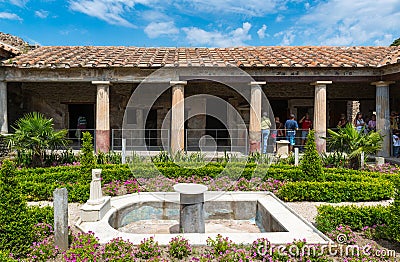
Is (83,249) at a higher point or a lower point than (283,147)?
lower

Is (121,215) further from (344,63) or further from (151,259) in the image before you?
(344,63)

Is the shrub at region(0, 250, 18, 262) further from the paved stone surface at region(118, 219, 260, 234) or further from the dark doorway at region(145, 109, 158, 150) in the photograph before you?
the dark doorway at region(145, 109, 158, 150)

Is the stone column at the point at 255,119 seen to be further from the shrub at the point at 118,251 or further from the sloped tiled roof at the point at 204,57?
the shrub at the point at 118,251

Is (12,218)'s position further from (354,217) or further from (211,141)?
(211,141)

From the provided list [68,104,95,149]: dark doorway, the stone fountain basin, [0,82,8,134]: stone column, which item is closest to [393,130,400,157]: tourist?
the stone fountain basin

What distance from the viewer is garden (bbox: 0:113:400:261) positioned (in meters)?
4.34

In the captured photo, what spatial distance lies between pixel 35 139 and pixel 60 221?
553 centimetres

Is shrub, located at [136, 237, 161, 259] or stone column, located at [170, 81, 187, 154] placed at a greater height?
stone column, located at [170, 81, 187, 154]

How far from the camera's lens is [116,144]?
14297 mm

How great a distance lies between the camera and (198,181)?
838 centimetres

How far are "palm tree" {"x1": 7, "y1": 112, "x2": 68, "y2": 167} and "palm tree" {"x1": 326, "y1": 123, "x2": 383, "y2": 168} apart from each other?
8.26m

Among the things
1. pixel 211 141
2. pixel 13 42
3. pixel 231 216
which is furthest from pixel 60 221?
pixel 13 42

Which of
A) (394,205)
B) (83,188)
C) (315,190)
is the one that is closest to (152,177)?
(83,188)

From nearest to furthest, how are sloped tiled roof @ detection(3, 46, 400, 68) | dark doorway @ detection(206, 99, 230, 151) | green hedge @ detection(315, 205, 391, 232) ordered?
green hedge @ detection(315, 205, 391, 232), sloped tiled roof @ detection(3, 46, 400, 68), dark doorway @ detection(206, 99, 230, 151)
